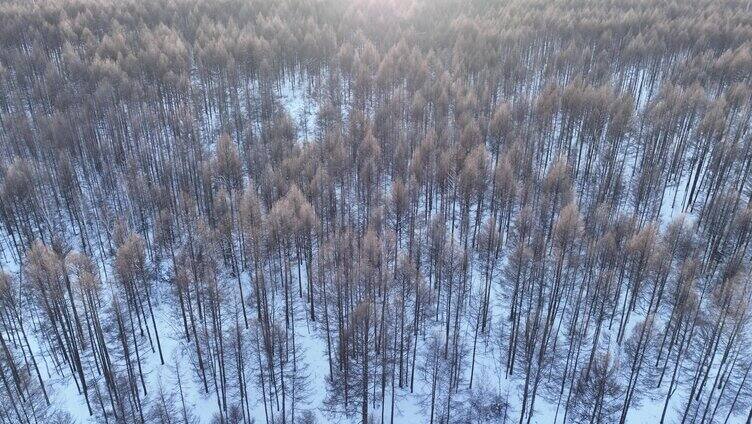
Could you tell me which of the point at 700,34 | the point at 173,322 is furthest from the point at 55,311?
the point at 700,34

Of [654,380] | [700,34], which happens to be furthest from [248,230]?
[700,34]

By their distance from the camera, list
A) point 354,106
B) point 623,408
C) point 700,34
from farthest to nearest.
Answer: point 700,34 < point 354,106 < point 623,408

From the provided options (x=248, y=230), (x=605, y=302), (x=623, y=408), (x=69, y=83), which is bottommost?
(x=623, y=408)

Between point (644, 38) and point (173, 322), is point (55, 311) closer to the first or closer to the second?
point (173, 322)

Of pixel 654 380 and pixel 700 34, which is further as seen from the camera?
pixel 700 34

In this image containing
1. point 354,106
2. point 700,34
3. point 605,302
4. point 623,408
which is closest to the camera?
point 623,408

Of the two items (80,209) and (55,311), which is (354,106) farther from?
(55,311)

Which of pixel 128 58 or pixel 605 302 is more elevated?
pixel 128 58
